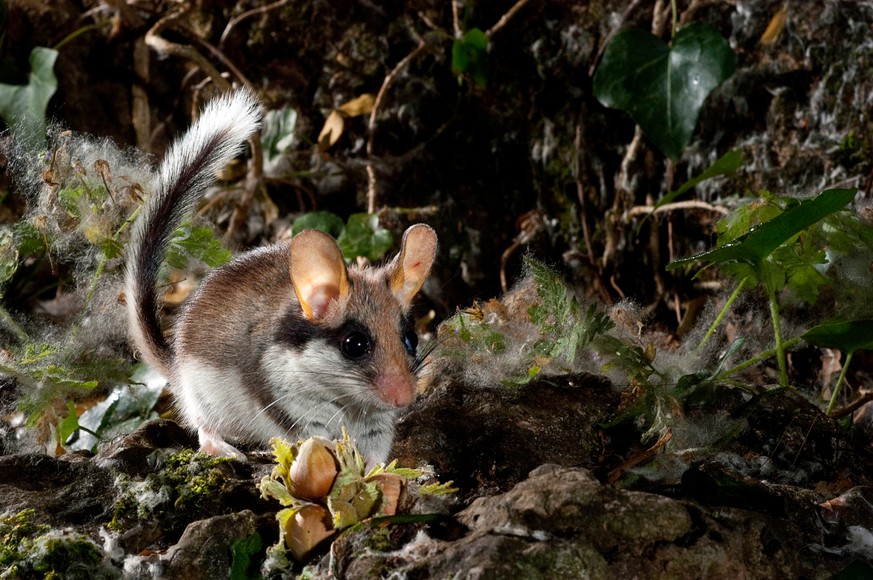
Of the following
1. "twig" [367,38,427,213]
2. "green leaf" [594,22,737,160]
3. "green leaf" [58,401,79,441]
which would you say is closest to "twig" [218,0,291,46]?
Result: "twig" [367,38,427,213]

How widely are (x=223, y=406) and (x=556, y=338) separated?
0.94m

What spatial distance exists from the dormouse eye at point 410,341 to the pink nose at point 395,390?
0.17 meters

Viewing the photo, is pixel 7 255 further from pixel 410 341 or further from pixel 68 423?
pixel 410 341

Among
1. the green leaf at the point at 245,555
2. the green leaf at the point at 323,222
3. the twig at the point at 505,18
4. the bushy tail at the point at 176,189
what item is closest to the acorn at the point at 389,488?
the green leaf at the point at 245,555

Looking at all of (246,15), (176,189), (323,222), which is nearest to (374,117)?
(323,222)

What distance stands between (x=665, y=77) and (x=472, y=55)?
941mm

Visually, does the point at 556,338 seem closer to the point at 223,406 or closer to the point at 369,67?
the point at 223,406

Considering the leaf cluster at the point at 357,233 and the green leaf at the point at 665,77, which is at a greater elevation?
the green leaf at the point at 665,77

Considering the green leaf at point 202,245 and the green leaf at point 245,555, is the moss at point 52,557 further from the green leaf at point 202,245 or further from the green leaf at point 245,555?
the green leaf at point 202,245

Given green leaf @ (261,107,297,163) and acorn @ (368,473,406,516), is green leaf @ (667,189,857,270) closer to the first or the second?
acorn @ (368,473,406,516)

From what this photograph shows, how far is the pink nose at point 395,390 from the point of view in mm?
2137

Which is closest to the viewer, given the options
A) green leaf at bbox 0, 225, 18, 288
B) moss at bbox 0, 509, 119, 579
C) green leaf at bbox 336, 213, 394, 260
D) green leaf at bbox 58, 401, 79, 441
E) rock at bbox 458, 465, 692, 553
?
rock at bbox 458, 465, 692, 553

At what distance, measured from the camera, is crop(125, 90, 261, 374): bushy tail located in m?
2.46

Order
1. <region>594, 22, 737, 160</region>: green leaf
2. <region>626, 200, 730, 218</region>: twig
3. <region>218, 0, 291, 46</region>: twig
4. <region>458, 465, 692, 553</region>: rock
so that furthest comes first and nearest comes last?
<region>218, 0, 291, 46</region>: twig → <region>626, 200, 730, 218</region>: twig → <region>594, 22, 737, 160</region>: green leaf → <region>458, 465, 692, 553</region>: rock
